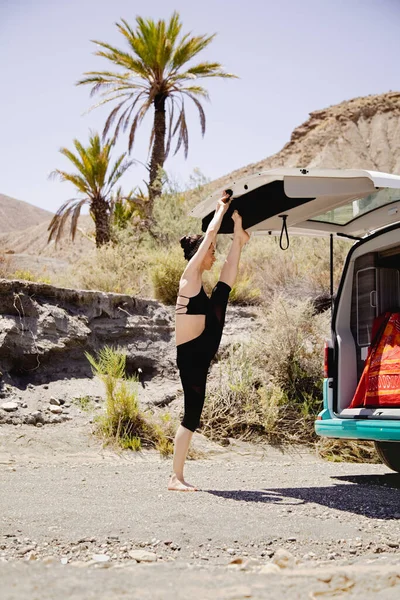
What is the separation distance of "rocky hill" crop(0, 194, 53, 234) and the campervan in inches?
2777

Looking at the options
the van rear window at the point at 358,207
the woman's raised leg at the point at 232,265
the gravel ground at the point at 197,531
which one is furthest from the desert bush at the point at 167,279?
the woman's raised leg at the point at 232,265

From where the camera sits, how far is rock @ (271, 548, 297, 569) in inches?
142

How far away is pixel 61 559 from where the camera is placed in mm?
3674

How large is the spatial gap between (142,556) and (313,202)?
12.1 feet

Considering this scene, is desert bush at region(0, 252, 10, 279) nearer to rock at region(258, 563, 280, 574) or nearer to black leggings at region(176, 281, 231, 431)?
black leggings at region(176, 281, 231, 431)

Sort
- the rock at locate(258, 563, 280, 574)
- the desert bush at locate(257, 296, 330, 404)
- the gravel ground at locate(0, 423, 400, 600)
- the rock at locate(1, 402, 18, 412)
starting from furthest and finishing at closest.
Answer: the desert bush at locate(257, 296, 330, 404) → the rock at locate(1, 402, 18, 412) → the rock at locate(258, 563, 280, 574) → the gravel ground at locate(0, 423, 400, 600)

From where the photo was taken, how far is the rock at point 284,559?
3598mm

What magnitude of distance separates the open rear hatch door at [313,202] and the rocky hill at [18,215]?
70.4 m

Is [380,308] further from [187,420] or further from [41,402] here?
[41,402]

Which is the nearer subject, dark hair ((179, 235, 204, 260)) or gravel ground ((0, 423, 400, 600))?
gravel ground ((0, 423, 400, 600))

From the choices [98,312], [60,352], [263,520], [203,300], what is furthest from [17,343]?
[263,520]

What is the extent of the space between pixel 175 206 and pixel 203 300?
1468 centimetres

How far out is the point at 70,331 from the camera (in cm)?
1027

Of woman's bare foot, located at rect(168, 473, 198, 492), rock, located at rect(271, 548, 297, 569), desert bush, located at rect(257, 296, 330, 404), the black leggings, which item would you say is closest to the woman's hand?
the black leggings
